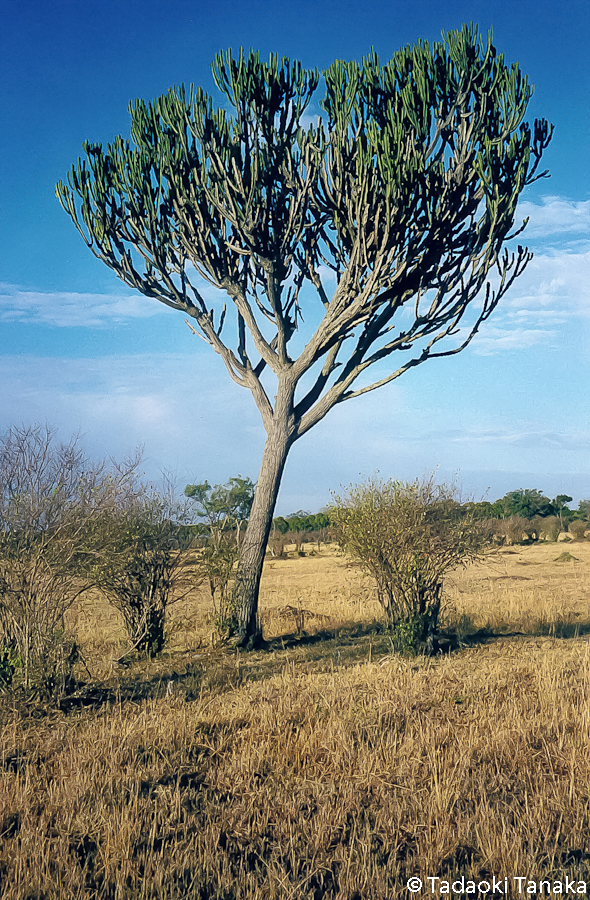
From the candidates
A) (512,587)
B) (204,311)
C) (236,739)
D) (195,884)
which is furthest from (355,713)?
(512,587)

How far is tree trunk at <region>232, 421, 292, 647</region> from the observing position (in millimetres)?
9781

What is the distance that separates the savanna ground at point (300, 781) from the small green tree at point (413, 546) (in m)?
1.31

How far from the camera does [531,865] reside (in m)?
3.07

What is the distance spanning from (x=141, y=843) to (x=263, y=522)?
671cm

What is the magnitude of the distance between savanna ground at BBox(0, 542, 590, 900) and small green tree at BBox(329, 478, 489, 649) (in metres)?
1.31

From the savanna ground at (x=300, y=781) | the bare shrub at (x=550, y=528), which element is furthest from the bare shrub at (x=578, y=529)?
the savanna ground at (x=300, y=781)

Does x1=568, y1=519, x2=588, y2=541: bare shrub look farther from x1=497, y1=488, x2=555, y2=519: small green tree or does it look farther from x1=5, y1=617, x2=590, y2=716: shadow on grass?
x1=5, y1=617, x2=590, y2=716: shadow on grass

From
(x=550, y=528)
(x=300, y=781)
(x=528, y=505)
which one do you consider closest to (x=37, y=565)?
(x=300, y=781)

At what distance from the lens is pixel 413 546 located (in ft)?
30.1

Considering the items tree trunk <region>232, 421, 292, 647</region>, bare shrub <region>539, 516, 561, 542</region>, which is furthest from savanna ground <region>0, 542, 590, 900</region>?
bare shrub <region>539, 516, 561, 542</region>

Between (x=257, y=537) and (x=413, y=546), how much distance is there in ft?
7.98

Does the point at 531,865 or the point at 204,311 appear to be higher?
the point at 204,311

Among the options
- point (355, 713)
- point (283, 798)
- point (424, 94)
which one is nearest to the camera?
point (283, 798)

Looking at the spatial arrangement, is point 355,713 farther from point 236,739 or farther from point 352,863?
point 352,863
